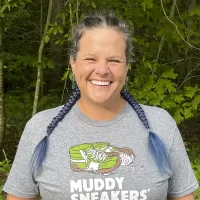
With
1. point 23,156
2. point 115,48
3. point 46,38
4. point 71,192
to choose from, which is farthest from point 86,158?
point 46,38

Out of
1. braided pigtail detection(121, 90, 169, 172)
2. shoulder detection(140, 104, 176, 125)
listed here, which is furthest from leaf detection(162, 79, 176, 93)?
braided pigtail detection(121, 90, 169, 172)

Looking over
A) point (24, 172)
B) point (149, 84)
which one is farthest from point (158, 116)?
point (149, 84)

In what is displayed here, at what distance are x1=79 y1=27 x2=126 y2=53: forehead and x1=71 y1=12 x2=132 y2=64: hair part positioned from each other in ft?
0.06

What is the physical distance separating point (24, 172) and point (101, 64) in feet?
1.89

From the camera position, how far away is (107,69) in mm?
1781

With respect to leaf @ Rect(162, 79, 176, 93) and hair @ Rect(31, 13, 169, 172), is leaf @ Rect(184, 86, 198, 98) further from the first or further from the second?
hair @ Rect(31, 13, 169, 172)

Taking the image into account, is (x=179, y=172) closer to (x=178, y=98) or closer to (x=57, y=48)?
(x=178, y=98)

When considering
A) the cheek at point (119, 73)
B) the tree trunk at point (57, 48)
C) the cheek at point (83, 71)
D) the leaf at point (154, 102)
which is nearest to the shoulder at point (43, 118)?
the cheek at point (83, 71)

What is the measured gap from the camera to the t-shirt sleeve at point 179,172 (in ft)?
6.08

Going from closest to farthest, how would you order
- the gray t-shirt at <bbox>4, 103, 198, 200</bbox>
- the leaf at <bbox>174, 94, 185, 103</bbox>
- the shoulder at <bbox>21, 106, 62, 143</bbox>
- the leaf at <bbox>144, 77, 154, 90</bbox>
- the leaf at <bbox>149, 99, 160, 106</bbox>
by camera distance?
the gray t-shirt at <bbox>4, 103, 198, 200</bbox>
the shoulder at <bbox>21, 106, 62, 143</bbox>
the leaf at <bbox>149, 99, 160, 106</bbox>
the leaf at <bbox>144, 77, 154, 90</bbox>
the leaf at <bbox>174, 94, 185, 103</bbox>

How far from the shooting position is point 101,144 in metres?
1.82

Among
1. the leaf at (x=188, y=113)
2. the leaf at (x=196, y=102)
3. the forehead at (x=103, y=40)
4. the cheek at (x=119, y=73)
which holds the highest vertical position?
the forehead at (x=103, y=40)

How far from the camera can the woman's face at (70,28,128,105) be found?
1.79 metres

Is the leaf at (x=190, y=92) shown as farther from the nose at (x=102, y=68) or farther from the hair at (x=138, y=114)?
the nose at (x=102, y=68)
